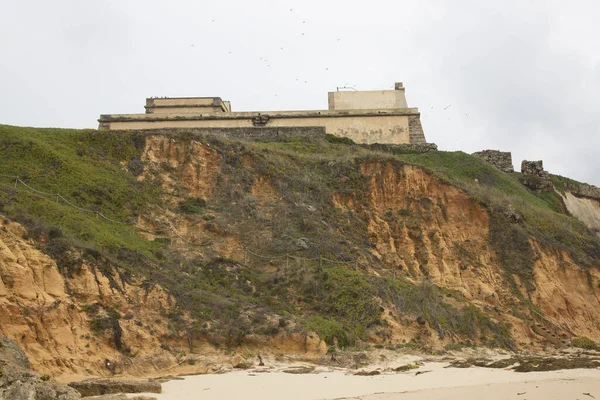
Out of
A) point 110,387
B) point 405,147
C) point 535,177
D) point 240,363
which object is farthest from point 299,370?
point 535,177

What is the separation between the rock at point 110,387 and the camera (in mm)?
11078

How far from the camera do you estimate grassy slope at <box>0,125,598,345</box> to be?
1756cm

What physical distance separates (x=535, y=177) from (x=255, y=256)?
82.5ft

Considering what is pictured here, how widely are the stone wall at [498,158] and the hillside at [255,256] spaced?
34.3ft

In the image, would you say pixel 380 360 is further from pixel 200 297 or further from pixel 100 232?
pixel 100 232

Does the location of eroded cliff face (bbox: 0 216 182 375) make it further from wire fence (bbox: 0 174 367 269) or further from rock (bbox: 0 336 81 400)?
wire fence (bbox: 0 174 367 269)

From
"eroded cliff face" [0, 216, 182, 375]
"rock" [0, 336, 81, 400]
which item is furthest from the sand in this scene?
"rock" [0, 336, 81, 400]

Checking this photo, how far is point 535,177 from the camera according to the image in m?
40.4

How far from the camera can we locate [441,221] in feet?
87.1

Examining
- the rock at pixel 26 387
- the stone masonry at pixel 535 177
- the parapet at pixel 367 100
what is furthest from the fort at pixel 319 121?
the rock at pixel 26 387

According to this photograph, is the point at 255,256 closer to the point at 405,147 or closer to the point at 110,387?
the point at 110,387

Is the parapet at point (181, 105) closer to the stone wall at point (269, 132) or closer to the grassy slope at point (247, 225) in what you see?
the stone wall at point (269, 132)

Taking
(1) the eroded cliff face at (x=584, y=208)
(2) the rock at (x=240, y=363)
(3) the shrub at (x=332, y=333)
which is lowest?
(2) the rock at (x=240, y=363)

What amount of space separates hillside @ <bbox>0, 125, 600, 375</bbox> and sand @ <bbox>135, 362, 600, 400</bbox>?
1895mm
